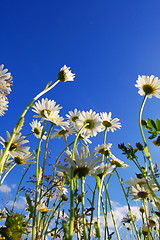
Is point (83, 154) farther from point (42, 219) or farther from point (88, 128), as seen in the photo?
point (88, 128)

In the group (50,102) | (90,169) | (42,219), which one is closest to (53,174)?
(42,219)

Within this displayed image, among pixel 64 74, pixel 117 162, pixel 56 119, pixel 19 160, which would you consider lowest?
pixel 19 160

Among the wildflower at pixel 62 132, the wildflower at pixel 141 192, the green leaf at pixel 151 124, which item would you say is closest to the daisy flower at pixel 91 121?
the wildflower at pixel 62 132

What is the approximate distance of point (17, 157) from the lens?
143 centimetres

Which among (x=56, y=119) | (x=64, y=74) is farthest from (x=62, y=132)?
(x=64, y=74)

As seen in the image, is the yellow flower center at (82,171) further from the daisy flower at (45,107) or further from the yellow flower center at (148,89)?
the yellow flower center at (148,89)

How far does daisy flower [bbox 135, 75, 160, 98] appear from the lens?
2.05 meters

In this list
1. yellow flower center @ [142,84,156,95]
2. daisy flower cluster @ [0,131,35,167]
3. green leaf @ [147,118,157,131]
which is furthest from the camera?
yellow flower center @ [142,84,156,95]

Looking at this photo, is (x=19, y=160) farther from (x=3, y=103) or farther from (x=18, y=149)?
(x=3, y=103)

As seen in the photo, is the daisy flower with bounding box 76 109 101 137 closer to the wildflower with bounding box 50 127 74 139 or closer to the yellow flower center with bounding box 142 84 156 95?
the wildflower with bounding box 50 127 74 139

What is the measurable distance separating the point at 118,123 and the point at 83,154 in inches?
52.9

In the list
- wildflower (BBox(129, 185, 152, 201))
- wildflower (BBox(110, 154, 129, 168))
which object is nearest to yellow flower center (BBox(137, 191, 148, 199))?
wildflower (BBox(129, 185, 152, 201))

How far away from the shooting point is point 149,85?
6.78 feet

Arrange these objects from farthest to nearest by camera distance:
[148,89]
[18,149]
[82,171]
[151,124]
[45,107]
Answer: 1. [148,89]
2. [45,107]
3. [18,149]
4. [151,124]
5. [82,171]
